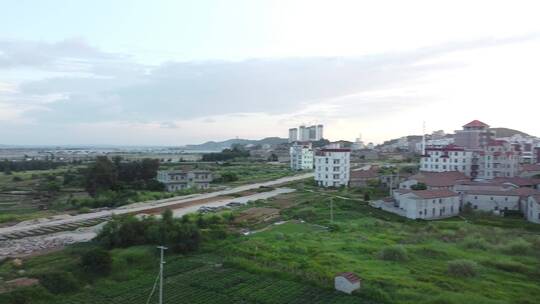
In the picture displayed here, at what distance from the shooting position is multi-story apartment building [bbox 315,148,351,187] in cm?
4603

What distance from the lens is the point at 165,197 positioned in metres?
40.1

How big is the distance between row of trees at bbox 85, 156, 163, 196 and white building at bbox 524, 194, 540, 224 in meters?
34.2

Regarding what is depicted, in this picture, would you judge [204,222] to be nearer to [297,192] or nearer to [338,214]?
[338,214]

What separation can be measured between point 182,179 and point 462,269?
36.8 m

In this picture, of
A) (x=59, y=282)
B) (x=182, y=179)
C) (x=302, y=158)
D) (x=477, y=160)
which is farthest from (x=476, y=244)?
(x=302, y=158)

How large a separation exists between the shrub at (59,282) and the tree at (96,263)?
3.12 feet

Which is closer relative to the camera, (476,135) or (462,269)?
(462,269)

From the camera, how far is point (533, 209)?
27.1 m

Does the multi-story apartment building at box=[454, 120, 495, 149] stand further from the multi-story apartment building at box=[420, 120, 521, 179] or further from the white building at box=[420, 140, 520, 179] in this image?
the white building at box=[420, 140, 520, 179]

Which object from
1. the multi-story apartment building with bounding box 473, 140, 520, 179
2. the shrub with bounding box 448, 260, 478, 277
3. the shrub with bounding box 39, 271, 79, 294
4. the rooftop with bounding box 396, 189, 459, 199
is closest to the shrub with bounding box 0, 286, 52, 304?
the shrub with bounding box 39, 271, 79, 294

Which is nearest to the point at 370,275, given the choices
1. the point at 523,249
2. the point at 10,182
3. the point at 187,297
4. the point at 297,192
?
the point at 187,297

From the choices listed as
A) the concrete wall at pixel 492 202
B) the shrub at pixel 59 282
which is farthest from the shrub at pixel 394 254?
the concrete wall at pixel 492 202

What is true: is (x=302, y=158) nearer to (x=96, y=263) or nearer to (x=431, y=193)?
(x=431, y=193)

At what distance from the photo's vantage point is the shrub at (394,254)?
18.0 m
